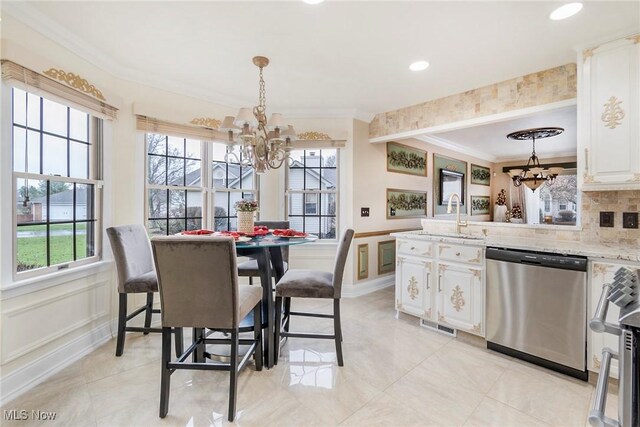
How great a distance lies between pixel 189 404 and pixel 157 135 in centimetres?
266

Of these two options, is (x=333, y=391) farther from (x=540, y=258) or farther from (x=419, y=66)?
(x=419, y=66)

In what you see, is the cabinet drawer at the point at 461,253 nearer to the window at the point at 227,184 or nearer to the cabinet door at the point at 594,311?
the cabinet door at the point at 594,311

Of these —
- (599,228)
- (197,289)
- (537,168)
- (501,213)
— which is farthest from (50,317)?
(501,213)

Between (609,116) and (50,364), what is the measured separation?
14.8 ft

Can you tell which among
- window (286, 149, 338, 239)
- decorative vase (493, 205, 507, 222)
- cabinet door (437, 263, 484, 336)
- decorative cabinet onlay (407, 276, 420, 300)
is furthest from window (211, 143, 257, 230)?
decorative vase (493, 205, 507, 222)

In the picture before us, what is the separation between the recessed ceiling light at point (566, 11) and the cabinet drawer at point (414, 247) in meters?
1.93

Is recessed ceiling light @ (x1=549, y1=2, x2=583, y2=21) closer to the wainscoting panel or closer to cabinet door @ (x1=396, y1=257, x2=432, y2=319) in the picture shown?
cabinet door @ (x1=396, y1=257, x2=432, y2=319)

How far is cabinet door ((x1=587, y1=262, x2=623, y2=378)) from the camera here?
1934mm

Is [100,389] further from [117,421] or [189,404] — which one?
[189,404]

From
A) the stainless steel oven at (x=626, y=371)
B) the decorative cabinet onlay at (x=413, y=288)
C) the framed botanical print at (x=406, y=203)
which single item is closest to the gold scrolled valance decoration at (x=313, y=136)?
the framed botanical print at (x=406, y=203)

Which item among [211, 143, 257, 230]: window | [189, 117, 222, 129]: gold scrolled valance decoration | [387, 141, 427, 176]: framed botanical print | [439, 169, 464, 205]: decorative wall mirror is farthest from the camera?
[439, 169, 464, 205]: decorative wall mirror

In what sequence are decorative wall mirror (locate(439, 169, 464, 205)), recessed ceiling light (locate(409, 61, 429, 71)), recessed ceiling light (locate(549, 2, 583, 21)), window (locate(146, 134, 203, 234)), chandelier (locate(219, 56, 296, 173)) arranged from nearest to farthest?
recessed ceiling light (locate(549, 2, 583, 21)) < chandelier (locate(219, 56, 296, 173)) < recessed ceiling light (locate(409, 61, 429, 71)) < window (locate(146, 134, 203, 234)) < decorative wall mirror (locate(439, 169, 464, 205))

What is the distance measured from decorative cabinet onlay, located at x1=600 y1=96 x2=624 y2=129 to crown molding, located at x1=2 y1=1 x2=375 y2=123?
244cm

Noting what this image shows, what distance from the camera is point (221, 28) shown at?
214 cm
